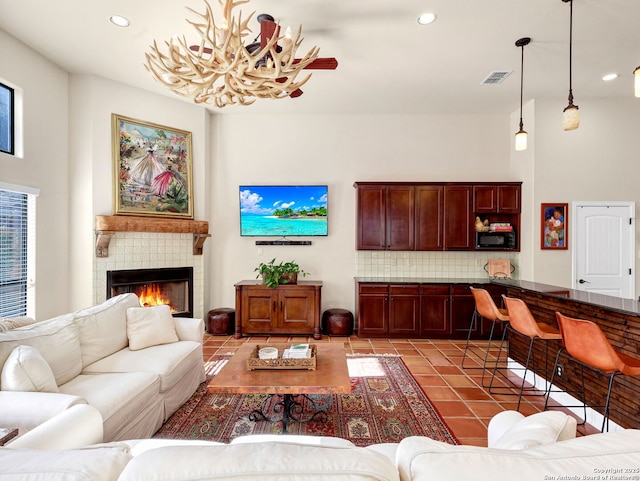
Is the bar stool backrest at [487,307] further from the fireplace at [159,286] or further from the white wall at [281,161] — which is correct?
the fireplace at [159,286]

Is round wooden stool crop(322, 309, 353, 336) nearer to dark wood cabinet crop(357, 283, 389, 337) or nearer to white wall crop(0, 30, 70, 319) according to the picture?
dark wood cabinet crop(357, 283, 389, 337)

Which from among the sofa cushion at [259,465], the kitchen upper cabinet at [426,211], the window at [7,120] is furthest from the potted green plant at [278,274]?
the sofa cushion at [259,465]

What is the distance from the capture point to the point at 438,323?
4820 mm

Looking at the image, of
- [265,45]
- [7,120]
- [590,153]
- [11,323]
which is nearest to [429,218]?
[590,153]

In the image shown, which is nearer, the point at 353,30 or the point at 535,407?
the point at 535,407

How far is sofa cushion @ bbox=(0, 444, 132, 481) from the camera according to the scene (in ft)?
2.26

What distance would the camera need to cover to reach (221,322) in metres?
4.93

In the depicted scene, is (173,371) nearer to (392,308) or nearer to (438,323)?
(392,308)

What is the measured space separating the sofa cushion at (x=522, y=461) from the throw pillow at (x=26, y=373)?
2179 millimetres

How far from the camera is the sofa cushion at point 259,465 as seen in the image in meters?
0.68

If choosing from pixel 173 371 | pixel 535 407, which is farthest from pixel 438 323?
pixel 173 371

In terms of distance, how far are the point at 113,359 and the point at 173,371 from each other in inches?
19.4

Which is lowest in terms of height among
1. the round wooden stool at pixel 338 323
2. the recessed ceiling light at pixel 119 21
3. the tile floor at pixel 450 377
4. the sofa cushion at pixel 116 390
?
the tile floor at pixel 450 377

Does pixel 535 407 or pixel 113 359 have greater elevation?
pixel 113 359
